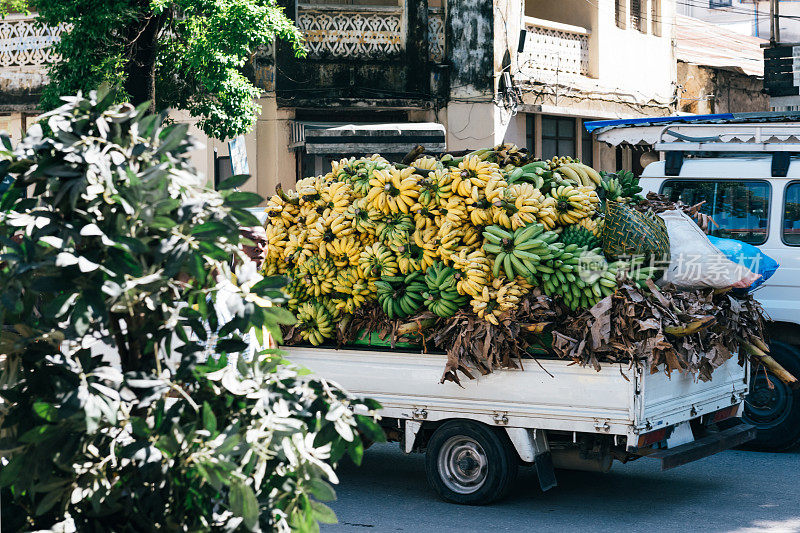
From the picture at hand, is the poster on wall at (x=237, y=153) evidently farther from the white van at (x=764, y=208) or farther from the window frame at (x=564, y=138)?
the window frame at (x=564, y=138)

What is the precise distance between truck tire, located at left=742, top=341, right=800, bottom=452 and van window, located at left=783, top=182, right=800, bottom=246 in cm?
89

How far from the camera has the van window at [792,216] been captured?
28.5ft

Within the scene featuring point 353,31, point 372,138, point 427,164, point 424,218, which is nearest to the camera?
point 424,218

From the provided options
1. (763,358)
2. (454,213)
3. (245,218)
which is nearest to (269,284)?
(245,218)

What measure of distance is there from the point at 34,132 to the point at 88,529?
3.65 feet

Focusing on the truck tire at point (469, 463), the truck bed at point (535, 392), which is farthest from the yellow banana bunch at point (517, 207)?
the truck tire at point (469, 463)

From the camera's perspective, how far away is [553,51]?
20.7 metres

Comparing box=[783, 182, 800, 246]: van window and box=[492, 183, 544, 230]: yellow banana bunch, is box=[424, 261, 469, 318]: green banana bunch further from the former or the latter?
box=[783, 182, 800, 246]: van window

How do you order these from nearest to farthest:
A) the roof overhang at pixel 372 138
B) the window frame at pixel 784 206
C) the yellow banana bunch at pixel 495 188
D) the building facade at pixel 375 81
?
the yellow banana bunch at pixel 495 188
the window frame at pixel 784 206
the roof overhang at pixel 372 138
the building facade at pixel 375 81

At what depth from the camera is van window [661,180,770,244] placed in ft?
29.0

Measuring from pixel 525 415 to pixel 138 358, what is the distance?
405 cm

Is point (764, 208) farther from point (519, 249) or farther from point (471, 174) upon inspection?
point (519, 249)

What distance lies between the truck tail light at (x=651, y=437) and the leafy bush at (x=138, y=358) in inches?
151

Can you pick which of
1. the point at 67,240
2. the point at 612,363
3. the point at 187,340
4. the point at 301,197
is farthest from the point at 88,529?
the point at 301,197
